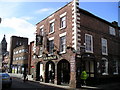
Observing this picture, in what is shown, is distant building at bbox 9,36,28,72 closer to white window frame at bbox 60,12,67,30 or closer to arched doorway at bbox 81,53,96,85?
white window frame at bbox 60,12,67,30

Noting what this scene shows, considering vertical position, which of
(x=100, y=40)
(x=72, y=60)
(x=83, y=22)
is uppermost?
(x=83, y=22)

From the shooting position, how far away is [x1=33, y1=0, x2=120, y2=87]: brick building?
618 inches

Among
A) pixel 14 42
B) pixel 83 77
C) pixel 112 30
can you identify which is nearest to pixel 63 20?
pixel 83 77

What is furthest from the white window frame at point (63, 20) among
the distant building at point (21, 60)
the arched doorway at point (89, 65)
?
the distant building at point (21, 60)

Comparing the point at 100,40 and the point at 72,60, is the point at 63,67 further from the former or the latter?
the point at 100,40

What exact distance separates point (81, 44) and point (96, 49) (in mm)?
3014

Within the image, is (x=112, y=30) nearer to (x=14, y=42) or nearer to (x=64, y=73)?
(x=64, y=73)

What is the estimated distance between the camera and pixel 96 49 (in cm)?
1773

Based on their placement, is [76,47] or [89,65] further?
[89,65]

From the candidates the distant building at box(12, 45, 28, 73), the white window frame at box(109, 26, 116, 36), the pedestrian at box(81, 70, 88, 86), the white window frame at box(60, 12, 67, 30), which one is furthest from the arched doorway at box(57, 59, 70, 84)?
the distant building at box(12, 45, 28, 73)

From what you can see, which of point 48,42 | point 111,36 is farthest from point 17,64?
point 111,36

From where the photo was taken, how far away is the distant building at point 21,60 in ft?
140

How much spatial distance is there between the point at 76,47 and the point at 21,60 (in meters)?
33.2

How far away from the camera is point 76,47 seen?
15148 millimetres
